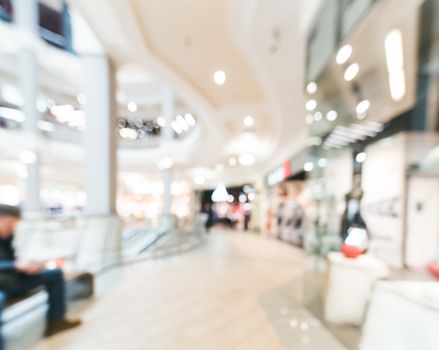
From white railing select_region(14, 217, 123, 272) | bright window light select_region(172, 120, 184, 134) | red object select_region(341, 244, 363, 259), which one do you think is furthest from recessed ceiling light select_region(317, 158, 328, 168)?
bright window light select_region(172, 120, 184, 134)

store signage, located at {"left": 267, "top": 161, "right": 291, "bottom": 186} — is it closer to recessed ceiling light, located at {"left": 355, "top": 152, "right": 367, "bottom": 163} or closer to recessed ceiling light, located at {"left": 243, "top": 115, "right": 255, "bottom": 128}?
recessed ceiling light, located at {"left": 243, "top": 115, "right": 255, "bottom": 128}

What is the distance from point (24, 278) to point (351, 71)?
406 cm

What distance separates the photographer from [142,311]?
286cm

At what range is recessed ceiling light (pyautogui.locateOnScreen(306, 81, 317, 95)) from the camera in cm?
326

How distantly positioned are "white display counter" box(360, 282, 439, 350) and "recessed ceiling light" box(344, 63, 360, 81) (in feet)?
7.37

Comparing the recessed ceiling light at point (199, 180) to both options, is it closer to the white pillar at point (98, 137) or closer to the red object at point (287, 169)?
the red object at point (287, 169)

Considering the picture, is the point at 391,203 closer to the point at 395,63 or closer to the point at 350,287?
the point at 395,63

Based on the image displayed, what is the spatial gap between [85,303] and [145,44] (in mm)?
4058

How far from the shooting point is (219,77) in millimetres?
5289

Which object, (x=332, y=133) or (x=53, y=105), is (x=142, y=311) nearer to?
(x=332, y=133)

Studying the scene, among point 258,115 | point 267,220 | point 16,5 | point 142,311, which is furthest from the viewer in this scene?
point 267,220

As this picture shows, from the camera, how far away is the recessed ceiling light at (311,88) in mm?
3256

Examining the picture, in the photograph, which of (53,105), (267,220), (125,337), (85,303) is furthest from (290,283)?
(53,105)

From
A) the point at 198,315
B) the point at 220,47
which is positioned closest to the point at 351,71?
the point at 220,47
